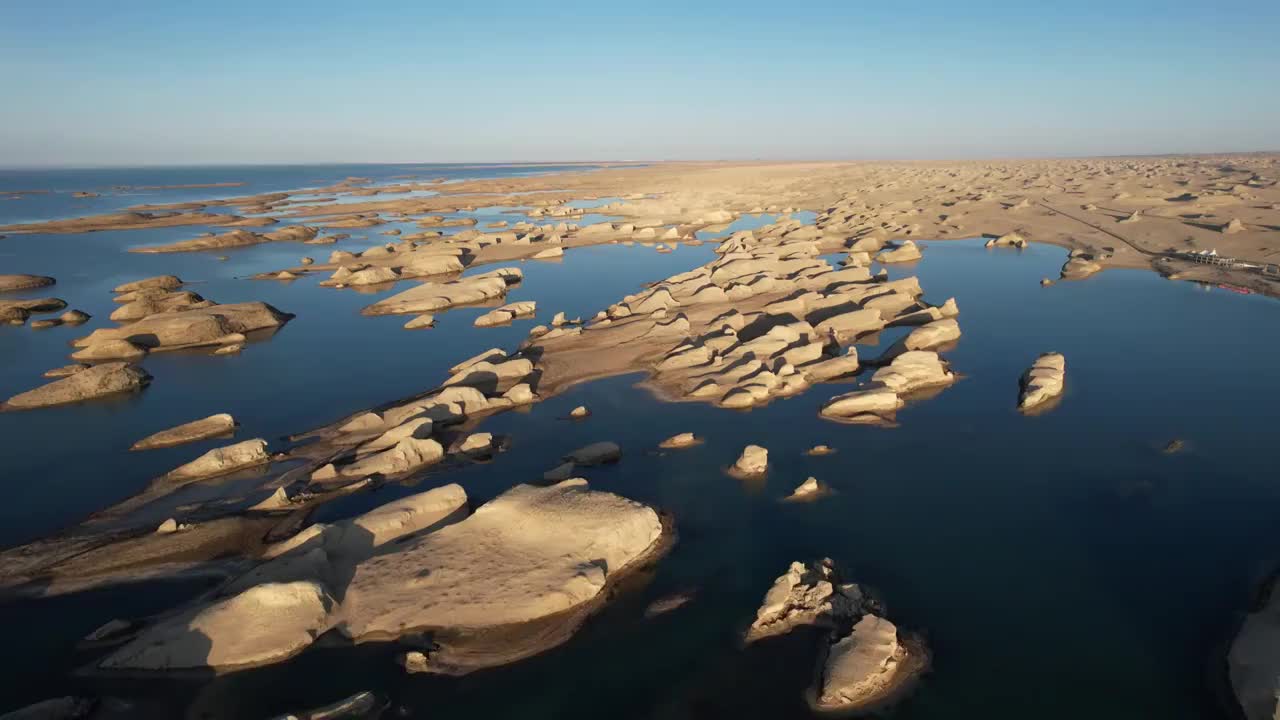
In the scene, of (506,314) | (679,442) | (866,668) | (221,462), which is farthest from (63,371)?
(866,668)

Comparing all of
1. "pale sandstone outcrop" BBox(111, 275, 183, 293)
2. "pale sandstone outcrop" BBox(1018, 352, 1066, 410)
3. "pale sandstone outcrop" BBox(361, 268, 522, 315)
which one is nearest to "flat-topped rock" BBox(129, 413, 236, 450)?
"pale sandstone outcrop" BBox(361, 268, 522, 315)

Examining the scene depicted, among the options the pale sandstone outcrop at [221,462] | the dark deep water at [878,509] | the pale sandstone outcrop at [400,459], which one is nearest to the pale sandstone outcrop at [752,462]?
the dark deep water at [878,509]

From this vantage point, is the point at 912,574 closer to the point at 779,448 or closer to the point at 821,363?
the point at 779,448

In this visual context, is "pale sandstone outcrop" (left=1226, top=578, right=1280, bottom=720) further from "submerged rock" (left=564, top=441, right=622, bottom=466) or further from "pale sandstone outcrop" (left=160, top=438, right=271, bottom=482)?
"pale sandstone outcrop" (left=160, top=438, right=271, bottom=482)

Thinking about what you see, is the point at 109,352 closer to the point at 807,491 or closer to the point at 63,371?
the point at 63,371

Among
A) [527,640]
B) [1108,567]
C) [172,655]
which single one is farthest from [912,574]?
[172,655]

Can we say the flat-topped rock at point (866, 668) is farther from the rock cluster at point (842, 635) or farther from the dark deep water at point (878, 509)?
the dark deep water at point (878, 509)

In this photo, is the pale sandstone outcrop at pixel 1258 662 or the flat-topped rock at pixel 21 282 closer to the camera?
the pale sandstone outcrop at pixel 1258 662
